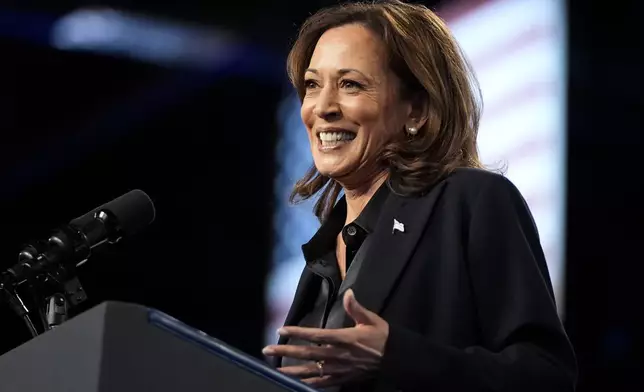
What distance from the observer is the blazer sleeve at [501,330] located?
5.06 ft

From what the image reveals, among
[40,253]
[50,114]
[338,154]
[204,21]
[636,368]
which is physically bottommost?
[636,368]

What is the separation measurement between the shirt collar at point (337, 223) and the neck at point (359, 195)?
0.9 inches

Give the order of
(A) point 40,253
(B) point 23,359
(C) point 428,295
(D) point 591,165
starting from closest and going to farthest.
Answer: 1. (B) point 23,359
2. (A) point 40,253
3. (C) point 428,295
4. (D) point 591,165

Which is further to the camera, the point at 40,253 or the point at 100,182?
the point at 100,182

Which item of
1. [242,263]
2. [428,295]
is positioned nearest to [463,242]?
[428,295]

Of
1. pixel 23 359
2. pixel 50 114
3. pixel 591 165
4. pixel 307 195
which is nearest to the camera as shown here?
pixel 23 359

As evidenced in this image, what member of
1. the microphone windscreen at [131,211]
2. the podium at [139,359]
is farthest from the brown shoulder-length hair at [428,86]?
the podium at [139,359]

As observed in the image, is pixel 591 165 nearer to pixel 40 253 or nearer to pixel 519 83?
pixel 519 83

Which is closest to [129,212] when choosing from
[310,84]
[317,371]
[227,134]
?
[317,371]

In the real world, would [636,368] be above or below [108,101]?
below

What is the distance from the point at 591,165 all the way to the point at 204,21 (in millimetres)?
1416

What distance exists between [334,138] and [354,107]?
7cm

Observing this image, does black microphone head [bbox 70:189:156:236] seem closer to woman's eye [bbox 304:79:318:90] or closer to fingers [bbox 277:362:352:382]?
fingers [bbox 277:362:352:382]

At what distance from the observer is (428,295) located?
1733mm
